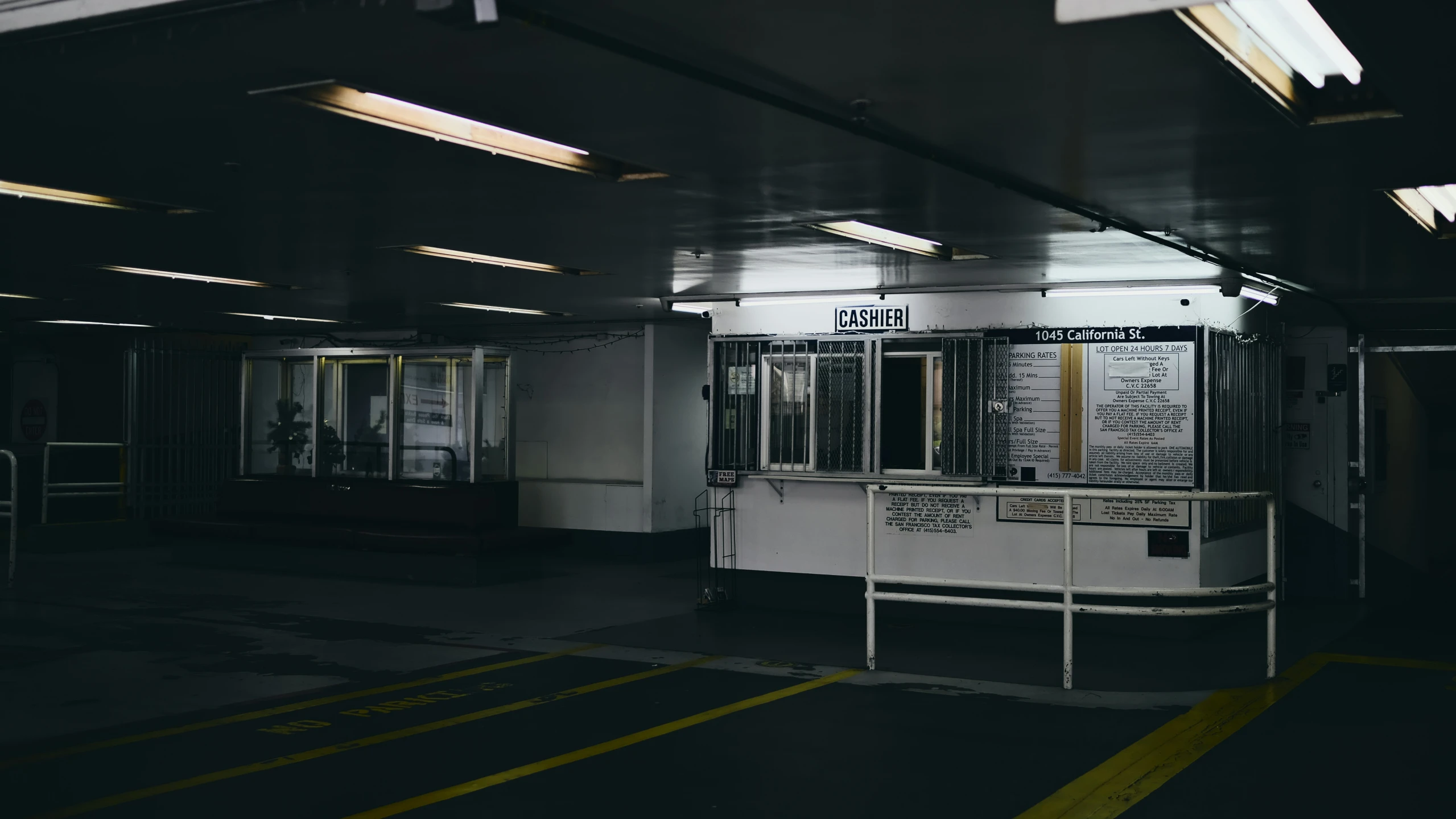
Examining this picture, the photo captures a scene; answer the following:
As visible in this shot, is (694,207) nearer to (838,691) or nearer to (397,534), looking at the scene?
(838,691)

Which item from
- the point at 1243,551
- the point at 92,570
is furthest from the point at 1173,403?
the point at 92,570

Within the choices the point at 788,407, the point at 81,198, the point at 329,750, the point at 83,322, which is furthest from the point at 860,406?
the point at 83,322

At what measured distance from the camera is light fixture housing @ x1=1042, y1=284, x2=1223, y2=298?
388 inches

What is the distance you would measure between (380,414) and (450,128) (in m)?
10.4

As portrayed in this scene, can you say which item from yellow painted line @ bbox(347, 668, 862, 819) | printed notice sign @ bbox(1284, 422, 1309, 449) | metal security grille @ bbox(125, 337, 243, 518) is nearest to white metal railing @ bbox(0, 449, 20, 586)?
metal security grille @ bbox(125, 337, 243, 518)

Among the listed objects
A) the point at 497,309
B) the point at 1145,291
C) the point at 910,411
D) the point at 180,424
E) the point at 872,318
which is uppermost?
the point at 497,309

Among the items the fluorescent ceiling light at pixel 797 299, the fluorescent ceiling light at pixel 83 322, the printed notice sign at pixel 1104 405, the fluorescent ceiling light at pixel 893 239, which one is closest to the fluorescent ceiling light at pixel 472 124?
the fluorescent ceiling light at pixel 893 239

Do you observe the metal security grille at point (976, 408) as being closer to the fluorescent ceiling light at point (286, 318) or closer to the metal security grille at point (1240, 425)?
the metal security grille at point (1240, 425)

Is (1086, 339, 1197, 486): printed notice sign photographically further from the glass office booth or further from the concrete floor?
the glass office booth

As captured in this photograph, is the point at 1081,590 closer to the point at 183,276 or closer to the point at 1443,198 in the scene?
the point at 1443,198

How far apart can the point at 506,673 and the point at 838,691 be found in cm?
218

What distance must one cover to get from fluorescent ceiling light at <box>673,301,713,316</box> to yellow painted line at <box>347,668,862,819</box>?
14.9 feet

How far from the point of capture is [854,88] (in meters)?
4.79

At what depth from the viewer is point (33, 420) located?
21.1 meters
